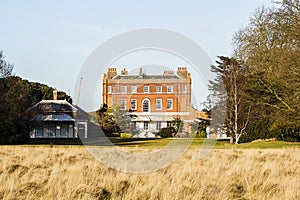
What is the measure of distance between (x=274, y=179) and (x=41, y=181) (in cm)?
445

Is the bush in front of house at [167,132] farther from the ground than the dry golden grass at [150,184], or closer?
farther from the ground

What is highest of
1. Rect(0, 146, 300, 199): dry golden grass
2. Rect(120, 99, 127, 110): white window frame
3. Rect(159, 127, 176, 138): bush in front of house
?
Rect(120, 99, 127, 110): white window frame

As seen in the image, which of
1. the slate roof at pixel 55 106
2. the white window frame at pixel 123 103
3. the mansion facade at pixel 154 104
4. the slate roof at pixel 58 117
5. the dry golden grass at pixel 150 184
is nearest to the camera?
the dry golden grass at pixel 150 184

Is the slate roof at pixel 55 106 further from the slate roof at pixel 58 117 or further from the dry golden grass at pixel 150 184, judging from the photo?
the dry golden grass at pixel 150 184

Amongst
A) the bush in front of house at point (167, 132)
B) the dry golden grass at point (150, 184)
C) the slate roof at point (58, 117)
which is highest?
the slate roof at point (58, 117)

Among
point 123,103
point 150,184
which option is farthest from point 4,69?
point 150,184

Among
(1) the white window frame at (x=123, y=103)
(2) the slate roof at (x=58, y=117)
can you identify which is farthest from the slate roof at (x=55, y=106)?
(1) the white window frame at (x=123, y=103)

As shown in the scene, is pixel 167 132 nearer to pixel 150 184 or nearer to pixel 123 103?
pixel 123 103

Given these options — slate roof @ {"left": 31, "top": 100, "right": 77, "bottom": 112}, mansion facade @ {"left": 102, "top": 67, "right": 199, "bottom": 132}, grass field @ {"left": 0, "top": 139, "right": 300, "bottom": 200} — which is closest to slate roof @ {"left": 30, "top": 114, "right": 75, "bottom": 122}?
slate roof @ {"left": 31, "top": 100, "right": 77, "bottom": 112}

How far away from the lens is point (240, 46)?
4197cm

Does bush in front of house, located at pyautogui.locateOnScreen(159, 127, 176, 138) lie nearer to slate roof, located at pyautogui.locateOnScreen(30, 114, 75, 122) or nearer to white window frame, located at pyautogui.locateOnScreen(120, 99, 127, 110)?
white window frame, located at pyautogui.locateOnScreen(120, 99, 127, 110)

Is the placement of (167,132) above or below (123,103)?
below

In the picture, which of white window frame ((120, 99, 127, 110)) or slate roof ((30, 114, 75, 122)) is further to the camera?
slate roof ((30, 114, 75, 122))

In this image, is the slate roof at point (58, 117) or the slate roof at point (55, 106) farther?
the slate roof at point (55, 106)
